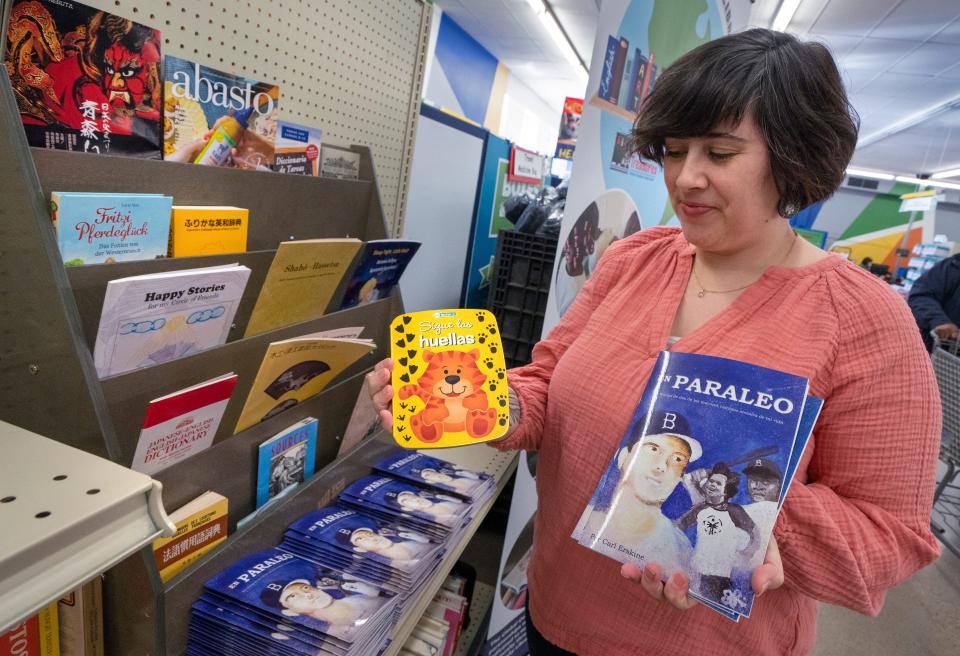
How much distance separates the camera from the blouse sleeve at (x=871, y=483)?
86cm

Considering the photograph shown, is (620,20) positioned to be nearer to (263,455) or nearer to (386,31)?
(386,31)

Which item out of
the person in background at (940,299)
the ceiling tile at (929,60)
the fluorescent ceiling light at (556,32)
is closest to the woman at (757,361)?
the person in background at (940,299)

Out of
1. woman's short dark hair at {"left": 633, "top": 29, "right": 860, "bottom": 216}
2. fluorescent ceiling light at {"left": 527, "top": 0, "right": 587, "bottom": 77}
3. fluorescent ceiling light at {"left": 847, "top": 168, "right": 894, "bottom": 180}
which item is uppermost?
fluorescent ceiling light at {"left": 527, "top": 0, "right": 587, "bottom": 77}

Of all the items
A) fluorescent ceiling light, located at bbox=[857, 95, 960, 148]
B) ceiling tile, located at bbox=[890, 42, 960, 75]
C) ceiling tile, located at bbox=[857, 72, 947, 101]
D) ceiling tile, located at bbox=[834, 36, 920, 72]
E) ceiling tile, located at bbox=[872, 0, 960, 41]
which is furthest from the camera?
fluorescent ceiling light, located at bbox=[857, 95, 960, 148]

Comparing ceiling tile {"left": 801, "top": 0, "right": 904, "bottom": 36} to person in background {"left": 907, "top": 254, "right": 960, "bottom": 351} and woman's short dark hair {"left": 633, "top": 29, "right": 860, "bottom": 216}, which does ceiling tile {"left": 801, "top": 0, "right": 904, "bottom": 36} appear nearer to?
person in background {"left": 907, "top": 254, "right": 960, "bottom": 351}

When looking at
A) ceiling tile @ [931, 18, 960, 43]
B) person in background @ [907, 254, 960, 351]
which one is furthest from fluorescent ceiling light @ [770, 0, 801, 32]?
person in background @ [907, 254, 960, 351]

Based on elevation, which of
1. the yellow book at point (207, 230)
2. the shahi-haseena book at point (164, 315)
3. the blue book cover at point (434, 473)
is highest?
the yellow book at point (207, 230)

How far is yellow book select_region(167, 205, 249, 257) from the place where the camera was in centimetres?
96

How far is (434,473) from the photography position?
150 cm

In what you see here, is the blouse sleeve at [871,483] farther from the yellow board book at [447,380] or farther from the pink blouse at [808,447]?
the yellow board book at [447,380]

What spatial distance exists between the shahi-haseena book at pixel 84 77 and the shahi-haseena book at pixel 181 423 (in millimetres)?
399

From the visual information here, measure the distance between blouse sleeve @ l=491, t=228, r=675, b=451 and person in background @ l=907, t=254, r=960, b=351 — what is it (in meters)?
3.90

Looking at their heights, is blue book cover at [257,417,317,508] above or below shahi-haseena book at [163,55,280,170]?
below

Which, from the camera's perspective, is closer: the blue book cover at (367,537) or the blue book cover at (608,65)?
the blue book cover at (367,537)
